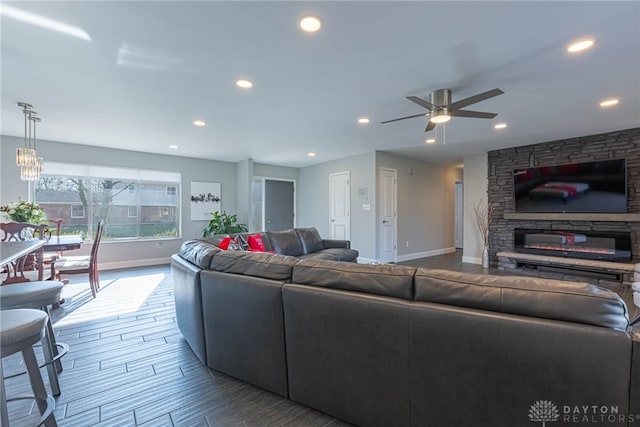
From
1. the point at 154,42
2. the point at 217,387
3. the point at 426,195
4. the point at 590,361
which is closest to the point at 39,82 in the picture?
the point at 154,42

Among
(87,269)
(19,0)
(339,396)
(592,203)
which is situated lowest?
(339,396)

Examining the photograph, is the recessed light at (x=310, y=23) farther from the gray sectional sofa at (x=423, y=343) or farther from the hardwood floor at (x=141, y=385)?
the hardwood floor at (x=141, y=385)

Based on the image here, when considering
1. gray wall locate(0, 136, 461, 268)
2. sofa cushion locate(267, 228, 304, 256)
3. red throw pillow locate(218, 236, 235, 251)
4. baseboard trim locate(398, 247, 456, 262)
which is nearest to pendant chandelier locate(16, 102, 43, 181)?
gray wall locate(0, 136, 461, 268)

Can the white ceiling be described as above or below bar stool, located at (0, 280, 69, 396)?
above

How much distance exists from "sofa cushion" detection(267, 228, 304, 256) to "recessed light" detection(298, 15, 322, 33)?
2.99 metres

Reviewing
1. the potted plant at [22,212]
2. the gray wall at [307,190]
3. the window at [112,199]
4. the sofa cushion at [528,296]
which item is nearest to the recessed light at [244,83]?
the sofa cushion at [528,296]

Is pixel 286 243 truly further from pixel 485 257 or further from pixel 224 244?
pixel 485 257

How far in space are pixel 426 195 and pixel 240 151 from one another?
4743 millimetres

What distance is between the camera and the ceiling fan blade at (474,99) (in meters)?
2.55

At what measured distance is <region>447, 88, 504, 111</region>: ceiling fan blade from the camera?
255 centimetres

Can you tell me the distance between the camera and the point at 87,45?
218 centimetres

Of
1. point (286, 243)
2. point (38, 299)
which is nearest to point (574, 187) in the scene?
point (286, 243)

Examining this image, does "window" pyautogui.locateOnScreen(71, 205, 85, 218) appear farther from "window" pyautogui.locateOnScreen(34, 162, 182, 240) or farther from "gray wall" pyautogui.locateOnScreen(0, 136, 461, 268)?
"gray wall" pyautogui.locateOnScreen(0, 136, 461, 268)

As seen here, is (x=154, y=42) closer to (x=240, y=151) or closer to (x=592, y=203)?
(x=240, y=151)
